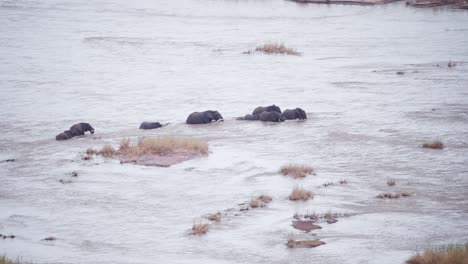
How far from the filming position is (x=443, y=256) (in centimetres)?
1106

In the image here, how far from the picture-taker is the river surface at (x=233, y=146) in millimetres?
12930

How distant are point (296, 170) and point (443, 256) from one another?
19.4 feet

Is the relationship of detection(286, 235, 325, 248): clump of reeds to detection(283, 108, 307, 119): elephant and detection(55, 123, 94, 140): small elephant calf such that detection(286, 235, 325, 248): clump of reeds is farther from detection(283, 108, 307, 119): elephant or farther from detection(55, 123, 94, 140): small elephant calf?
detection(283, 108, 307, 119): elephant

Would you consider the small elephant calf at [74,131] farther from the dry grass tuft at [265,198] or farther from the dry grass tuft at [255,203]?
the dry grass tuft at [255,203]

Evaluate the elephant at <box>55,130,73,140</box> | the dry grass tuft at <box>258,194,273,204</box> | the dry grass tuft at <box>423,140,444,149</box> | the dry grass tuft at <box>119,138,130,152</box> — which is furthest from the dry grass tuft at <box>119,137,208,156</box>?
the dry grass tuft at <box>423,140,444,149</box>

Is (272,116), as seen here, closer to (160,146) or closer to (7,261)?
(160,146)

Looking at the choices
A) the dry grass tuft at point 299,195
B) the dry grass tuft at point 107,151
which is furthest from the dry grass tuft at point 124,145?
the dry grass tuft at point 299,195

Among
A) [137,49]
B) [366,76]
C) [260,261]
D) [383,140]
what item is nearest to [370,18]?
[137,49]

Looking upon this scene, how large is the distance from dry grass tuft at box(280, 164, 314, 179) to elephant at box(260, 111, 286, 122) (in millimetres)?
5327

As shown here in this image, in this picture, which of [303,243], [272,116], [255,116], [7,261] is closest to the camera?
[7,261]

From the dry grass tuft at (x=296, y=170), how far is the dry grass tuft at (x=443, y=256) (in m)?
5.16

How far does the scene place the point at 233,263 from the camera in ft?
38.8

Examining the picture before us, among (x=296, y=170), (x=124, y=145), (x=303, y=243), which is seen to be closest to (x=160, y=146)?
(x=124, y=145)

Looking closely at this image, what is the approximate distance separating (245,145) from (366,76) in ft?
42.4
